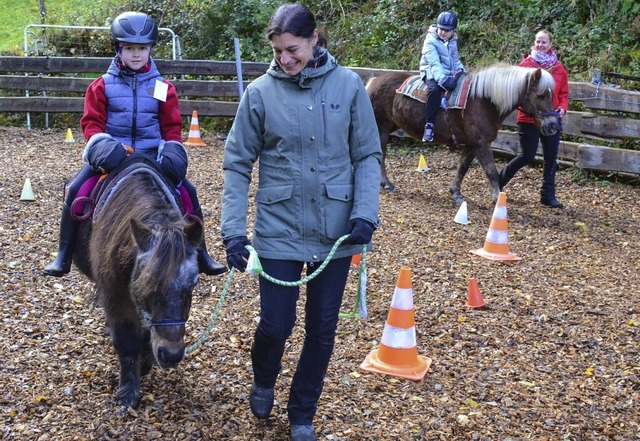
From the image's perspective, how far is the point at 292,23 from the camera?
10.8ft

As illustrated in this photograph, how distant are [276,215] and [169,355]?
0.81 metres

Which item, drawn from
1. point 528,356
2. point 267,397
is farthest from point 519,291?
point 267,397

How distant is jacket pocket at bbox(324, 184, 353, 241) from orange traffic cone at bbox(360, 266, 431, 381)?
1.27 m

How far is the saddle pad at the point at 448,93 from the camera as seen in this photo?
9.45m

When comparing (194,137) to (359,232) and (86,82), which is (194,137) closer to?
(86,82)

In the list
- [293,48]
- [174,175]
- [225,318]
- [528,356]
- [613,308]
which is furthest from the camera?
[613,308]

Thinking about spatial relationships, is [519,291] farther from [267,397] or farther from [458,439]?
[267,397]

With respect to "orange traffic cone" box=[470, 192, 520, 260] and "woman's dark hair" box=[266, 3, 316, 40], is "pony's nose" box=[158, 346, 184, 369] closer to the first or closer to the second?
"woman's dark hair" box=[266, 3, 316, 40]

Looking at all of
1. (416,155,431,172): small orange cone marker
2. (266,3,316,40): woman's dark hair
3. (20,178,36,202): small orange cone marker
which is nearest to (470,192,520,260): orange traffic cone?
(416,155,431,172): small orange cone marker

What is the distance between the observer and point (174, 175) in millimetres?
4398

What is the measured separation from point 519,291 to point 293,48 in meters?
3.81

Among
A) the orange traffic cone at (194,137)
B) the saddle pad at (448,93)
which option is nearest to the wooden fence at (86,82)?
the orange traffic cone at (194,137)

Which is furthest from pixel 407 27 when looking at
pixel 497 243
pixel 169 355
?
pixel 169 355

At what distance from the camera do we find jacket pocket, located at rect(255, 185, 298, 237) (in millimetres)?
3488
